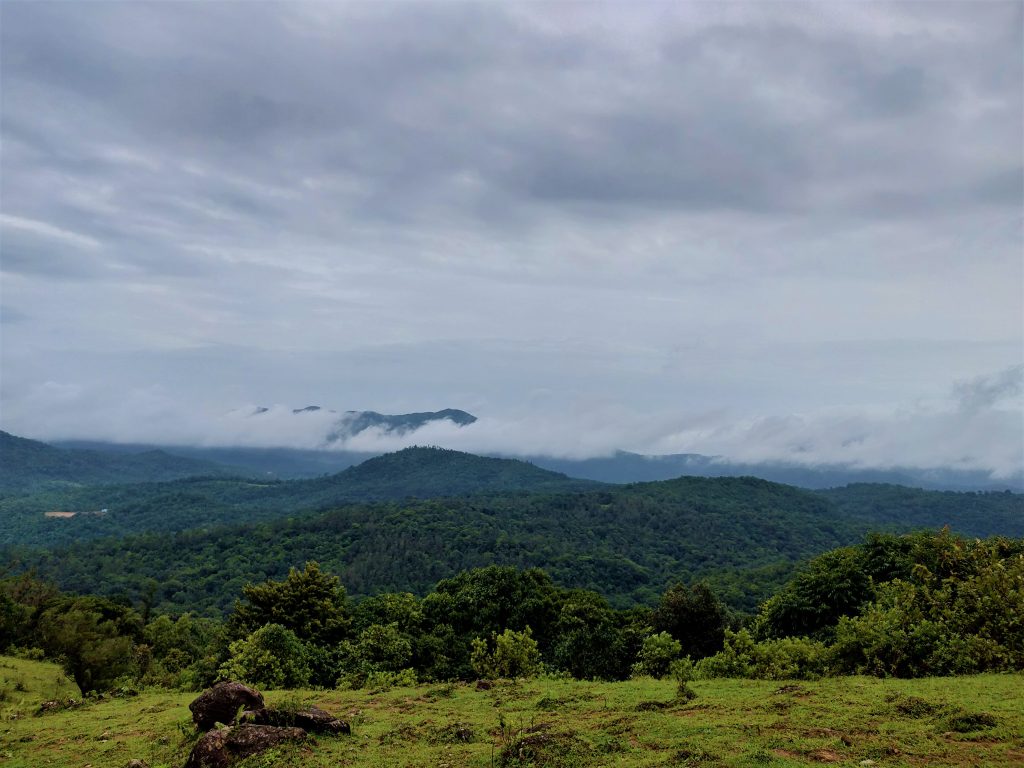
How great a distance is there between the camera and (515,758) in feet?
46.2

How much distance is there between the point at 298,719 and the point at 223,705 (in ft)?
7.74

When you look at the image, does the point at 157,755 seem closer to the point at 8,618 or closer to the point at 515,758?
the point at 515,758

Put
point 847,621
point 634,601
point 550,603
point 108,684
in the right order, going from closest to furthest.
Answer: point 847,621 → point 108,684 → point 550,603 → point 634,601

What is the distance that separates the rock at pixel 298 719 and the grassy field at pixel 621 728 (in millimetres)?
558

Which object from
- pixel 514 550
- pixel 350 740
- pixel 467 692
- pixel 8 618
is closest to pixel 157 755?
pixel 350 740

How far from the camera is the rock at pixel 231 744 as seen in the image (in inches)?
579

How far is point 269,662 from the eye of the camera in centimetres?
3044

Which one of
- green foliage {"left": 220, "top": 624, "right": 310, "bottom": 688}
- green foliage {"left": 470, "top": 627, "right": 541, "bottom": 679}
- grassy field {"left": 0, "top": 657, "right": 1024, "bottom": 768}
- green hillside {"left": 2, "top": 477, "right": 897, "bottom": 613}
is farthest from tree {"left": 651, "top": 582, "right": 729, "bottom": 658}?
green hillside {"left": 2, "top": 477, "right": 897, "bottom": 613}

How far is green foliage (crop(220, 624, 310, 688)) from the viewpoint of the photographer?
98.3 ft

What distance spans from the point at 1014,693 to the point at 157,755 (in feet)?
78.2

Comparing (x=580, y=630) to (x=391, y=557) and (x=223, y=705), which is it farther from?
(x=391, y=557)

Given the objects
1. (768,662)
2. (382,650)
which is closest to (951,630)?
(768,662)

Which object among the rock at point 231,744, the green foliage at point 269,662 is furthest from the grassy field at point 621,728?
the green foliage at point 269,662

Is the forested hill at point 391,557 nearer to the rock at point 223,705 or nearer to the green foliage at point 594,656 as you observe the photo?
the green foliage at point 594,656
